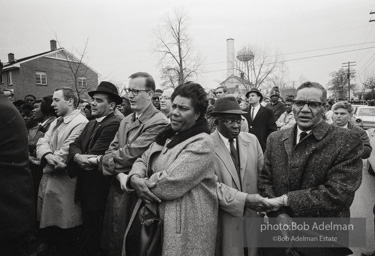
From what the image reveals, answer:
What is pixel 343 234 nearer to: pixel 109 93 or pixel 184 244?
pixel 184 244

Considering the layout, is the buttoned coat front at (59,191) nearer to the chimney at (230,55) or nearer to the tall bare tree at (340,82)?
the chimney at (230,55)

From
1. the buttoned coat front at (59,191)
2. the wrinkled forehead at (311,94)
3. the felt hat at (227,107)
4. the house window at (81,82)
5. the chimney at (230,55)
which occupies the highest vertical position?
the chimney at (230,55)

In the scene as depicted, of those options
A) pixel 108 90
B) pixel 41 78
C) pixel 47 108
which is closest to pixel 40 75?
pixel 41 78

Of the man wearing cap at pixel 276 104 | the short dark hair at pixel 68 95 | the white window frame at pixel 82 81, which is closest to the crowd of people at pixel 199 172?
the short dark hair at pixel 68 95

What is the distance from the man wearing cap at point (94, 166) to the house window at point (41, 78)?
107 feet

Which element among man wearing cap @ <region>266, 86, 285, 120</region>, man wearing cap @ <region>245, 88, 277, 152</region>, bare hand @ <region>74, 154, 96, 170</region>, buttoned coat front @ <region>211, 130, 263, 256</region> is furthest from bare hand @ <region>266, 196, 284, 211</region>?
man wearing cap @ <region>266, 86, 285, 120</region>

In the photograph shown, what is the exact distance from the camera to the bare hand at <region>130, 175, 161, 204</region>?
7.06ft

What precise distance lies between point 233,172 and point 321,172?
746 mm

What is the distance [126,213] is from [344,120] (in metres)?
4.04

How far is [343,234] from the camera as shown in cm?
209

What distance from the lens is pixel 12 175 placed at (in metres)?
1.94

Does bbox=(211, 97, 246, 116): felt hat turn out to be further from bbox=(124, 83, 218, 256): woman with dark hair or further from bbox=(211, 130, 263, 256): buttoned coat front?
bbox=(124, 83, 218, 256): woman with dark hair

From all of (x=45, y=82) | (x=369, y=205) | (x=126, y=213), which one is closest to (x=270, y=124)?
(x=369, y=205)

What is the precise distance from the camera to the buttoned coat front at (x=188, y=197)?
2.10 meters
